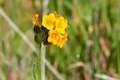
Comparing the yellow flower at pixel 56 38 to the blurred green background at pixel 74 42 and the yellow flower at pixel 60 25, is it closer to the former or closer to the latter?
the yellow flower at pixel 60 25

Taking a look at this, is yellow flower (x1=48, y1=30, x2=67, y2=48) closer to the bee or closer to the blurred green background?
the bee

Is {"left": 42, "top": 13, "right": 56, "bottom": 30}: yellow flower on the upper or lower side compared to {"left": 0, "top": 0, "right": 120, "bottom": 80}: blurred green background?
upper

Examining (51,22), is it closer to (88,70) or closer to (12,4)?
(88,70)

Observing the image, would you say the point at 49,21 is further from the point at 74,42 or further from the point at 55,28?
the point at 74,42

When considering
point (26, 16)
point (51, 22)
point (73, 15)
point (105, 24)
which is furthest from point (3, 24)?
point (51, 22)

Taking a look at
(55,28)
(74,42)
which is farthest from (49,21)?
(74,42)

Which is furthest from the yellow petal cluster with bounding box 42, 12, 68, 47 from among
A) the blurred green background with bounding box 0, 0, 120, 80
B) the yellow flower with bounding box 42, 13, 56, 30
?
the blurred green background with bounding box 0, 0, 120, 80
